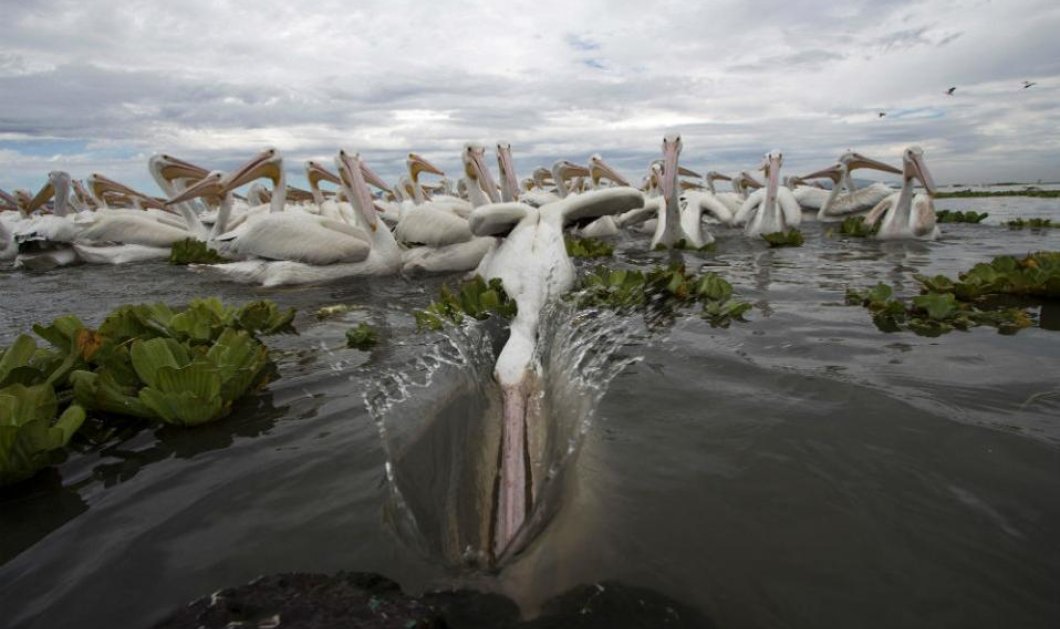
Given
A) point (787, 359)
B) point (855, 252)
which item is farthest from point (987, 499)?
point (855, 252)

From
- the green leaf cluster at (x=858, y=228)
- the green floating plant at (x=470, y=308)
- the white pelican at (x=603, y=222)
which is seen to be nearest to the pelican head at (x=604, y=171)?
the white pelican at (x=603, y=222)

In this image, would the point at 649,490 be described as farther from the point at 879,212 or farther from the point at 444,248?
the point at 879,212

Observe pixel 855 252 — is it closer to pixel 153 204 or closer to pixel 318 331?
pixel 318 331

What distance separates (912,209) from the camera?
8.99m

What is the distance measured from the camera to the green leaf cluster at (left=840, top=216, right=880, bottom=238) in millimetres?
9719

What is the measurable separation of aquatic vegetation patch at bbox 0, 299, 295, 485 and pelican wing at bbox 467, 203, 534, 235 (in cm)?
214

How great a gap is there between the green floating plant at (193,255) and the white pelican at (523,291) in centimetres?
543

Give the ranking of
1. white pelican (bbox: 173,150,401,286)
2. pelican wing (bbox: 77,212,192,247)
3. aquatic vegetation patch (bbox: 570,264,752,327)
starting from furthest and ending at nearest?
1. pelican wing (bbox: 77,212,192,247)
2. white pelican (bbox: 173,150,401,286)
3. aquatic vegetation patch (bbox: 570,264,752,327)

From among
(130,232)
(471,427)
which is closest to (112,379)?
(471,427)

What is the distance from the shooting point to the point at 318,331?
4.43 meters

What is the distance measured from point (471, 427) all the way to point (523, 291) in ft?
6.19

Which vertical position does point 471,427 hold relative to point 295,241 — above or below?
below

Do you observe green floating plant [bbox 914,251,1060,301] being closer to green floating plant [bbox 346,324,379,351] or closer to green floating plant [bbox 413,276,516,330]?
green floating plant [bbox 413,276,516,330]

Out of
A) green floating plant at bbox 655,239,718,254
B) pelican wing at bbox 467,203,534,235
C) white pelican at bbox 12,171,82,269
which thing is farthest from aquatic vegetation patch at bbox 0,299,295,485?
white pelican at bbox 12,171,82,269
